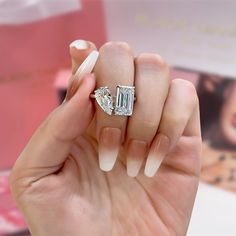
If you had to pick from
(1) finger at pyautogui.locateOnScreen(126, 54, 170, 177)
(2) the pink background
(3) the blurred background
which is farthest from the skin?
(1) finger at pyautogui.locateOnScreen(126, 54, 170, 177)

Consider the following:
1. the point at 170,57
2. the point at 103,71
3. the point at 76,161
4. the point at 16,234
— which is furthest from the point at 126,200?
the point at 170,57

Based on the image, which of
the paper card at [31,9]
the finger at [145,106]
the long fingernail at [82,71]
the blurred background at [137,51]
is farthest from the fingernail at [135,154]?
the paper card at [31,9]

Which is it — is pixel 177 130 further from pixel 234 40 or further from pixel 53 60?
pixel 53 60

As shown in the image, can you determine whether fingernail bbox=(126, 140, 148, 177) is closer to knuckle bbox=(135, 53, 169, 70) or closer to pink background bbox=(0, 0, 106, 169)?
knuckle bbox=(135, 53, 169, 70)

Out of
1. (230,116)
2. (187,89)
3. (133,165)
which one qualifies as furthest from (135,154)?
(230,116)

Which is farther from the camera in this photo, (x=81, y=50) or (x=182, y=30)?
(x=182, y=30)

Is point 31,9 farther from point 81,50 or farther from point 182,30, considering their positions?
point 81,50
